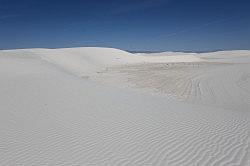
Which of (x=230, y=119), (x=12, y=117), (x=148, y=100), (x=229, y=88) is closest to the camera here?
(x=12, y=117)

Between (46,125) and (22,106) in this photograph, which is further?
(22,106)

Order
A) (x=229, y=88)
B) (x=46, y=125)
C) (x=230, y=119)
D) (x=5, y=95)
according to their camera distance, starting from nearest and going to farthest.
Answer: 1. (x=46, y=125)
2. (x=230, y=119)
3. (x=5, y=95)
4. (x=229, y=88)

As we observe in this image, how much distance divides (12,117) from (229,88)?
14563 millimetres

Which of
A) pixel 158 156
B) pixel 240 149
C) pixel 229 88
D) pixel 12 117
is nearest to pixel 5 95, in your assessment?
pixel 12 117

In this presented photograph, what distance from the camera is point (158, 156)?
6.42 m

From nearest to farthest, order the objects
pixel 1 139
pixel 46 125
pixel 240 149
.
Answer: pixel 240 149 < pixel 1 139 < pixel 46 125

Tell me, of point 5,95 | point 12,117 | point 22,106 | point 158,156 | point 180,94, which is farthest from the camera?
point 180,94

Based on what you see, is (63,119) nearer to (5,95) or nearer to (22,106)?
(22,106)

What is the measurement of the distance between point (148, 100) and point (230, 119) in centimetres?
433

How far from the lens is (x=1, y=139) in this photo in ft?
24.4

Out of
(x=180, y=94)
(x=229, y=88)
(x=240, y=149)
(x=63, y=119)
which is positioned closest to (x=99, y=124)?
→ (x=63, y=119)

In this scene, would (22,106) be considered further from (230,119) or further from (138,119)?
(230,119)

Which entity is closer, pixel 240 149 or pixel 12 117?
pixel 240 149

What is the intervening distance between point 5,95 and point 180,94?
363 inches
